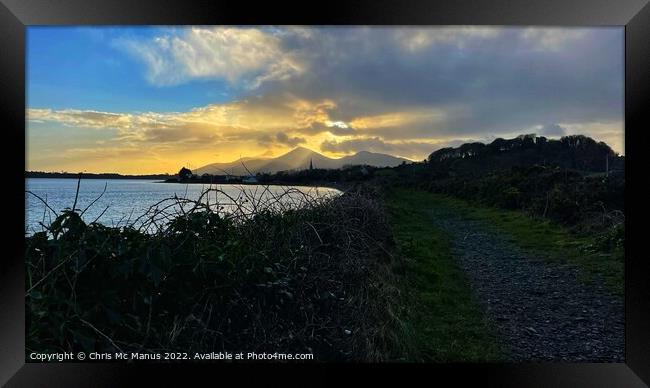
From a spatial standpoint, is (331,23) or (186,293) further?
(331,23)

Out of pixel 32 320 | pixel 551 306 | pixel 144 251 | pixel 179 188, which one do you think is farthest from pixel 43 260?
pixel 551 306

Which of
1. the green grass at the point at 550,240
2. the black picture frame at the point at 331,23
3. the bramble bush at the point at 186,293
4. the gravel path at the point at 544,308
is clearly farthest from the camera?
the green grass at the point at 550,240

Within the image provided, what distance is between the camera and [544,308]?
3.71 meters

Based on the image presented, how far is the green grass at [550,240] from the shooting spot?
14.6 feet

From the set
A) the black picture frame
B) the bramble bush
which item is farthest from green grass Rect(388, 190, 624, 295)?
the bramble bush

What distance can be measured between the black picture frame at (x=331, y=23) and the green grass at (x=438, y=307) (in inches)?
18.7

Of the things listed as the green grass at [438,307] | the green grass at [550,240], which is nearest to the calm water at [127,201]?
the green grass at [438,307]

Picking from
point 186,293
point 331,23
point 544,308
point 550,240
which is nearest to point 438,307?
point 544,308

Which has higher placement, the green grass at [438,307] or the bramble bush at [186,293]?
the bramble bush at [186,293]

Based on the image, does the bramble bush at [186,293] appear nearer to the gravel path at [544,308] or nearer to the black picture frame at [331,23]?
the black picture frame at [331,23]

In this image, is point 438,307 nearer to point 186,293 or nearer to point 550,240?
point 186,293

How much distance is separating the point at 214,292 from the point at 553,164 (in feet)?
22.4

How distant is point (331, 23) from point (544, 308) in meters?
3.20

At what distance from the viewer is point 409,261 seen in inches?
201
